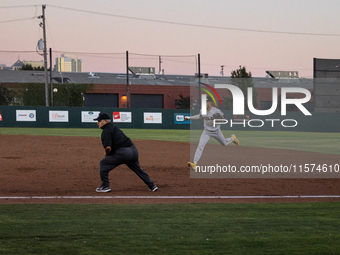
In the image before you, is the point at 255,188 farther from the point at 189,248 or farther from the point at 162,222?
the point at 189,248

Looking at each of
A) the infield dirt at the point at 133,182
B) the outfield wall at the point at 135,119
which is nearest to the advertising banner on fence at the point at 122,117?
the outfield wall at the point at 135,119

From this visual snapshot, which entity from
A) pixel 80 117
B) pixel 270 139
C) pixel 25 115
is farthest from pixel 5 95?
pixel 270 139

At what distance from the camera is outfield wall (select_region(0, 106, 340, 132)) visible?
3391 cm

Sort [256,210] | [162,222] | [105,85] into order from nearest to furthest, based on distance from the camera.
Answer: [162,222] → [256,210] → [105,85]

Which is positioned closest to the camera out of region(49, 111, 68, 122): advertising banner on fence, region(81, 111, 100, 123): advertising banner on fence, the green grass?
the green grass

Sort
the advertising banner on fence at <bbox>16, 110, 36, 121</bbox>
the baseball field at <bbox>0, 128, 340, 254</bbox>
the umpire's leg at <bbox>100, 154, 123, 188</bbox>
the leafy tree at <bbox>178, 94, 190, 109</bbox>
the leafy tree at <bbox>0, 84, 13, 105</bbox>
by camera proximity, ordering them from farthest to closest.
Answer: the leafy tree at <bbox>178, 94, 190, 109</bbox>
the leafy tree at <bbox>0, 84, 13, 105</bbox>
the advertising banner on fence at <bbox>16, 110, 36, 121</bbox>
the umpire's leg at <bbox>100, 154, 123, 188</bbox>
the baseball field at <bbox>0, 128, 340, 254</bbox>

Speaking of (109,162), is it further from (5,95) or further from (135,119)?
(5,95)

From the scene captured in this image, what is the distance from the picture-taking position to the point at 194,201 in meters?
7.35

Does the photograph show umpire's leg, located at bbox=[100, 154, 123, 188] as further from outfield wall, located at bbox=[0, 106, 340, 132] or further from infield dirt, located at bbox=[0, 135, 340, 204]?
outfield wall, located at bbox=[0, 106, 340, 132]

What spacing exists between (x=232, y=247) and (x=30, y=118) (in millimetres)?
32220

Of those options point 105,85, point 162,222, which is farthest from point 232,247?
point 105,85

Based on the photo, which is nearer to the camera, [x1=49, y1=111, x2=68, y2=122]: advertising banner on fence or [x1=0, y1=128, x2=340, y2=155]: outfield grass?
[x1=0, y1=128, x2=340, y2=155]: outfield grass

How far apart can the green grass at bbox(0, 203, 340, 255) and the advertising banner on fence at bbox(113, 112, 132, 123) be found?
93.6ft

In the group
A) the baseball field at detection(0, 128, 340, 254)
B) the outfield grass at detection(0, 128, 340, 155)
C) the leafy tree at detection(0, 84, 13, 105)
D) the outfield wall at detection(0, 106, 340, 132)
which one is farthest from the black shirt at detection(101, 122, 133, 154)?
the leafy tree at detection(0, 84, 13, 105)
